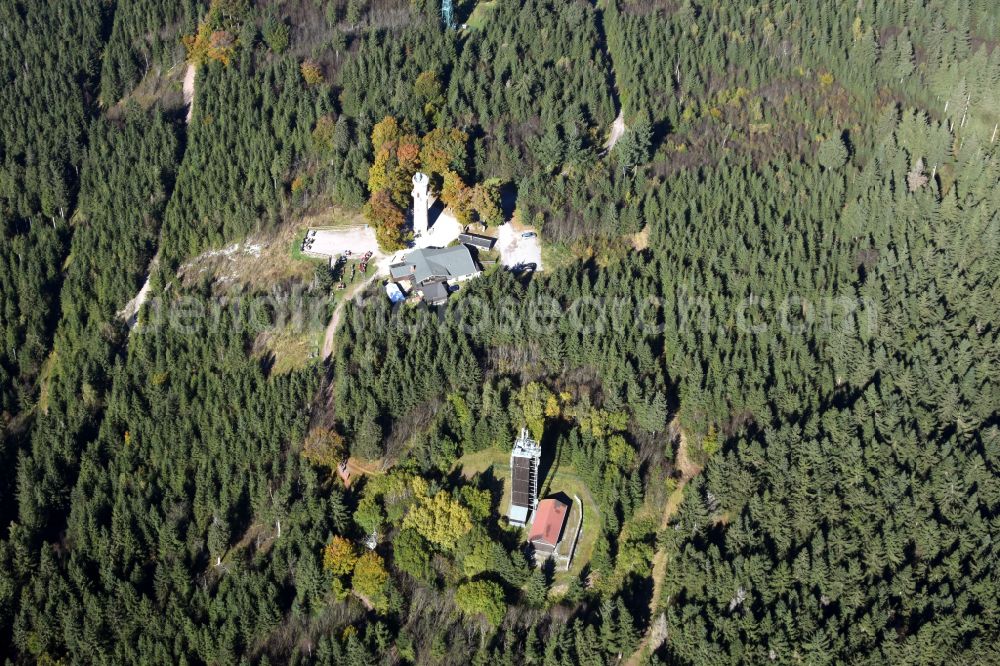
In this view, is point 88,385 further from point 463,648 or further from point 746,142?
point 746,142

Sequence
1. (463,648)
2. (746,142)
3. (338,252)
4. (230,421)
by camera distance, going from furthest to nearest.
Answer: (746,142)
(338,252)
(230,421)
(463,648)

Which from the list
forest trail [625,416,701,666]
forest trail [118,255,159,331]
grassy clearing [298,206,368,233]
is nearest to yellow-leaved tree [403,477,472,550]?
forest trail [625,416,701,666]

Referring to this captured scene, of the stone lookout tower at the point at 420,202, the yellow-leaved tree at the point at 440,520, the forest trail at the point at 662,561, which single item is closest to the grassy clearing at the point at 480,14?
the stone lookout tower at the point at 420,202

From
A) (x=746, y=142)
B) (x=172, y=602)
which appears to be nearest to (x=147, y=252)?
(x=172, y=602)

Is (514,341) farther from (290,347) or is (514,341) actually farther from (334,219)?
(334,219)

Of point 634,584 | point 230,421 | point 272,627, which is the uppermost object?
point 230,421
